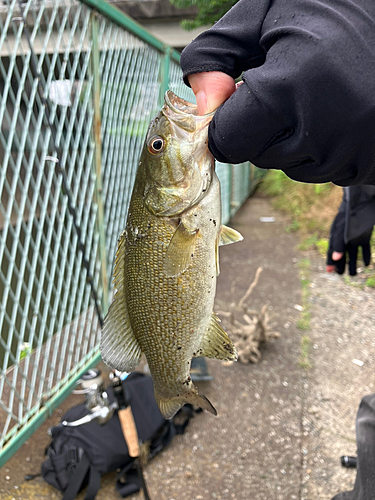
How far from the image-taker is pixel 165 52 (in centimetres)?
449

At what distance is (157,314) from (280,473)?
183cm

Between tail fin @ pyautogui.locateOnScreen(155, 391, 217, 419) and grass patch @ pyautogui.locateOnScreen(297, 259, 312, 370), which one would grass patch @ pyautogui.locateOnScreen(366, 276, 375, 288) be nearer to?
grass patch @ pyautogui.locateOnScreen(297, 259, 312, 370)

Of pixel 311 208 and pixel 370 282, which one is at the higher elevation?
pixel 311 208

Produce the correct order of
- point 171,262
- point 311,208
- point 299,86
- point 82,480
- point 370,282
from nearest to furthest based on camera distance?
point 299,86 < point 171,262 < point 82,480 < point 370,282 < point 311,208

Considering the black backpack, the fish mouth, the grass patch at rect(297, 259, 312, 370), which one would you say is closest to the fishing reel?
the black backpack

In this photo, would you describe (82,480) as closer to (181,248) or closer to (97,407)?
(97,407)

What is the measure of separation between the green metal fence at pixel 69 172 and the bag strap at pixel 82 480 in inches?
18.9

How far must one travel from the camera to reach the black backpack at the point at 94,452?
2396 mm

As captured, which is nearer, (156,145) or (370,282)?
→ (156,145)

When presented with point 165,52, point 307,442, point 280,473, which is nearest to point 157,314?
point 280,473

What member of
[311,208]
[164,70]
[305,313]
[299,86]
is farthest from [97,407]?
[311,208]

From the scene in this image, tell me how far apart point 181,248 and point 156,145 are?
382mm

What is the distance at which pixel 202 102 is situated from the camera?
1.21m

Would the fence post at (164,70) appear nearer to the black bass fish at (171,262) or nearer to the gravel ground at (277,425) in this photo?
the gravel ground at (277,425)
